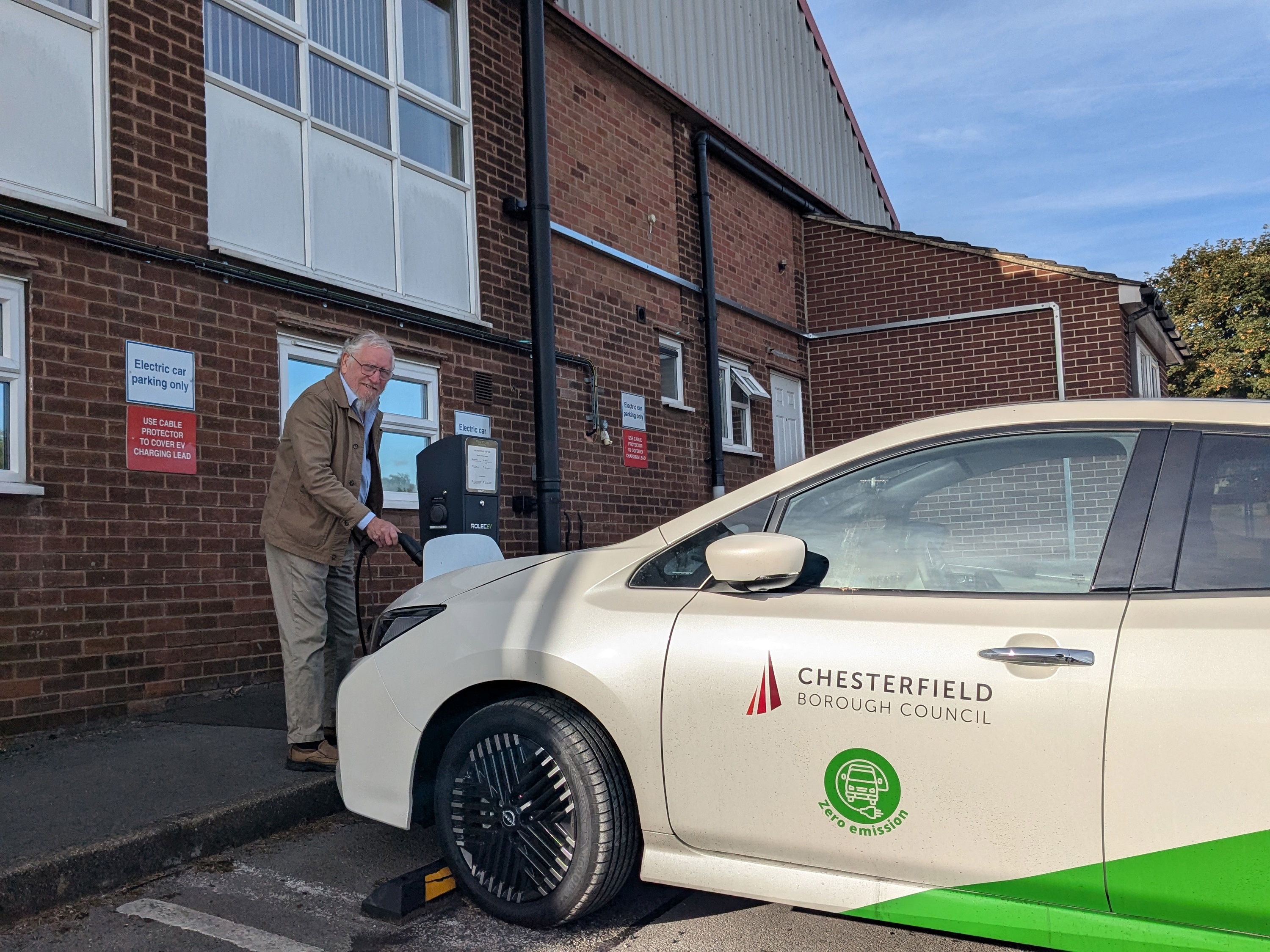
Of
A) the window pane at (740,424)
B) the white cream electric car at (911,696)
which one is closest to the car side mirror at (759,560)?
the white cream electric car at (911,696)

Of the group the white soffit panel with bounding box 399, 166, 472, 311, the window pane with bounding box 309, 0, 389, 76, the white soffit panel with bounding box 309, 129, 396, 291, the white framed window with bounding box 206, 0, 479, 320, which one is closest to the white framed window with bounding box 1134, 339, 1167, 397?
the white soffit panel with bounding box 399, 166, 472, 311

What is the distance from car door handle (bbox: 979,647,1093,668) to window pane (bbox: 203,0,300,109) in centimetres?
649

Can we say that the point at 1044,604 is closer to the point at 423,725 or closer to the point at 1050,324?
the point at 423,725

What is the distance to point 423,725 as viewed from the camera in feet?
10.8

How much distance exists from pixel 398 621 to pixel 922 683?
5.82 feet

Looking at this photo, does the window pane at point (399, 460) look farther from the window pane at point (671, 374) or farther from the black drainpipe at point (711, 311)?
the black drainpipe at point (711, 311)

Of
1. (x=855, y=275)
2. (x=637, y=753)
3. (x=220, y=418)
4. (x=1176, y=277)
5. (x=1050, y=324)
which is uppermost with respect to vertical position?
(x=1176, y=277)

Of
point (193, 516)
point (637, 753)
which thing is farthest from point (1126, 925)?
point (193, 516)

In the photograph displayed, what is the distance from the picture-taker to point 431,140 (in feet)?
29.5

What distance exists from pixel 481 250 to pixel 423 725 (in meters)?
6.52

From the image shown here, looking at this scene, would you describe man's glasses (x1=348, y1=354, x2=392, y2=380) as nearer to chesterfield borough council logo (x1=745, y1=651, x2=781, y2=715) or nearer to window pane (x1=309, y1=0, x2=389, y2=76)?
chesterfield borough council logo (x1=745, y1=651, x2=781, y2=715)

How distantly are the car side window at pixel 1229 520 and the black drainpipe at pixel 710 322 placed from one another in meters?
9.75

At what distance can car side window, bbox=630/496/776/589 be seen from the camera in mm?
3006

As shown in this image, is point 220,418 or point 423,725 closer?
point 423,725
